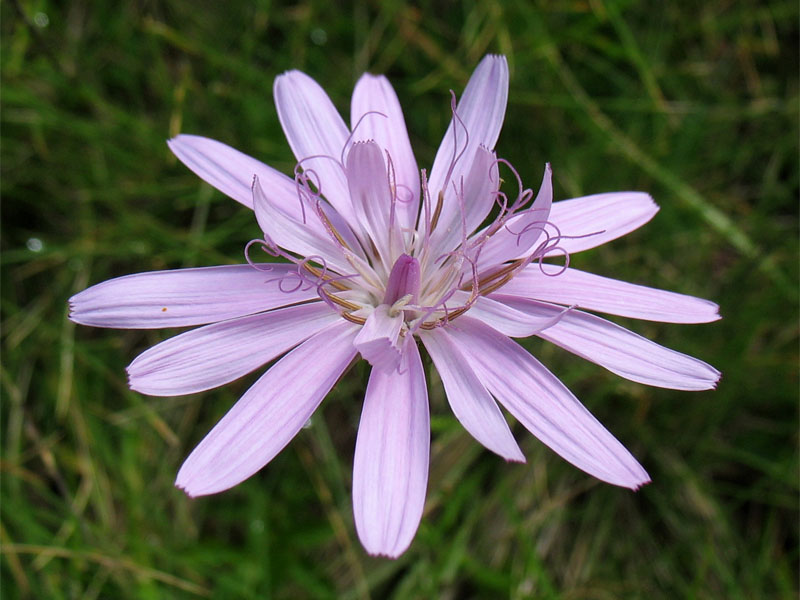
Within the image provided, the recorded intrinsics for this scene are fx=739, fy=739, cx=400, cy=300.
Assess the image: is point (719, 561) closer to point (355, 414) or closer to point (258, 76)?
point (355, 414)

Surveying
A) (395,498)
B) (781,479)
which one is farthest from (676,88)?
(395,498)

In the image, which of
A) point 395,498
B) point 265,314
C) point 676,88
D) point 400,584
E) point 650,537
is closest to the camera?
point 395,498

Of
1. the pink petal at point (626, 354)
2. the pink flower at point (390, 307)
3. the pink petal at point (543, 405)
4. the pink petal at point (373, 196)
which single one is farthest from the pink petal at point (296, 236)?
the pink petal at point (626, 354)

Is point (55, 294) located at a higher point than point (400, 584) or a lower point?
higher

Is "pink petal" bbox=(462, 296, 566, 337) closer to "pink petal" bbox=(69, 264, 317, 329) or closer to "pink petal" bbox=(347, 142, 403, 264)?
"pink petal" bbox=(347, 142, 403, 264)

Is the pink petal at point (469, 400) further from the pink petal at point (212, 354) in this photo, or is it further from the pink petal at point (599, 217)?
the pink petal at point (599, 217)

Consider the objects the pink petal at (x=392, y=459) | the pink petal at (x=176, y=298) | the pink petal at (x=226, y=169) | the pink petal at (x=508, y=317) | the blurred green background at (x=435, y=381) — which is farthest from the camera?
the blurred green background at (x=435, y=381)
